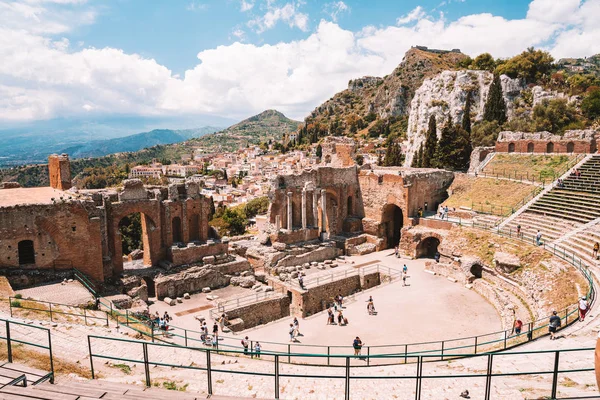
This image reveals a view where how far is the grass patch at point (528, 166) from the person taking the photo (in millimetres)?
33406

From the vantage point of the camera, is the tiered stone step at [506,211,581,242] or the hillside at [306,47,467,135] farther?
the hillside at [306,47,467,135]

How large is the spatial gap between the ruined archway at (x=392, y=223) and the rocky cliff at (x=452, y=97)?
32322mm

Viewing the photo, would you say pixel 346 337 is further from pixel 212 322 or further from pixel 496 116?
pixel 496 116

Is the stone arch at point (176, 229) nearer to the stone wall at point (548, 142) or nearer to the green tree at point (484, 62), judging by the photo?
the stone wall at point (548, 142)

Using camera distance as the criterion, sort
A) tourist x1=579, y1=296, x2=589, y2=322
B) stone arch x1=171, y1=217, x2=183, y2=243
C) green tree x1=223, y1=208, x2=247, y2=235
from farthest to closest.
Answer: green tree x1=223, y1=208, x2=247, y2=235
stone arch x1=171, y1=217, x2=183, y2=243
tourist x1=579, y1=296, x2=589, y2=322

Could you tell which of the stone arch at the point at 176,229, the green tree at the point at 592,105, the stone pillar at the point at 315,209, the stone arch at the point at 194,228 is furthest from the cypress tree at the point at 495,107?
the stone arch at the point at 176,229

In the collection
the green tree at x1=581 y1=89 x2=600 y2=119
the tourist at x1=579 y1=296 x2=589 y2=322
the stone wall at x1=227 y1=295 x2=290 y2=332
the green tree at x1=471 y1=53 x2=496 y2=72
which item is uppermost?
the green tree at x1=471 y1=53 x2=496 y2=72

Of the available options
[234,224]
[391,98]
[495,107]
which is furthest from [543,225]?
[391,98]

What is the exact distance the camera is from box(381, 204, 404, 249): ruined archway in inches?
1407

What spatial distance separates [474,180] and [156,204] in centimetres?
2749

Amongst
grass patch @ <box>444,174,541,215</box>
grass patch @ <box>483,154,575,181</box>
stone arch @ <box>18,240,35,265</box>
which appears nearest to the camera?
stone arch @ <box>18,240,35,265</box>

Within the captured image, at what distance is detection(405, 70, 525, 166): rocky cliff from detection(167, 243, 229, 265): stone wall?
159 feet

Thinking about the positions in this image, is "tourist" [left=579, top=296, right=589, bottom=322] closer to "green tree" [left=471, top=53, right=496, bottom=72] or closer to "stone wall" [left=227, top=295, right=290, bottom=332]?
"stone wall" [left=227, top=295, right=290, bottom=332]

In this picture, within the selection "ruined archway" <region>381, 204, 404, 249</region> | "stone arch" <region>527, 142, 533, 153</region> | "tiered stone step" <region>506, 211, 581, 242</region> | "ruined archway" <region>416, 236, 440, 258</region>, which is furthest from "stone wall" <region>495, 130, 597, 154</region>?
"ruined archway" <region>416, 236, 440, 258</region>
